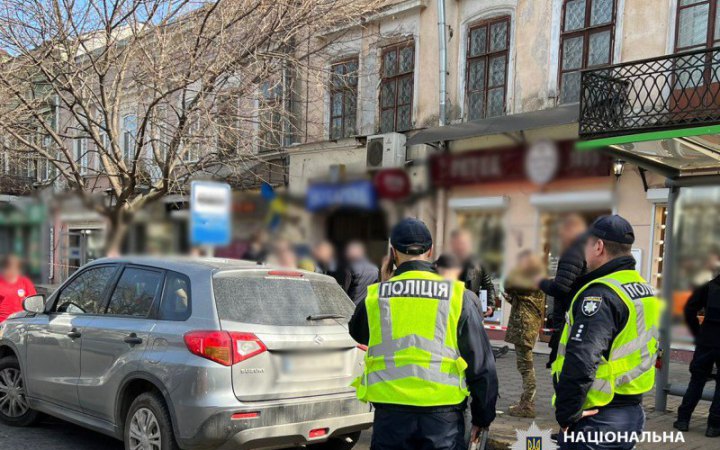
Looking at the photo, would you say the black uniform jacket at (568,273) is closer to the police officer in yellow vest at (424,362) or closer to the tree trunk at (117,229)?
the police officer in yellow vest at (424,362)

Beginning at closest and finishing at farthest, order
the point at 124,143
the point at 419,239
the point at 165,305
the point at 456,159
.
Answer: the point at 419,239 < the point at 165,305 < the point at 456,159 < the point at 124,143

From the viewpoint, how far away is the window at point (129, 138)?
12258 millimetres

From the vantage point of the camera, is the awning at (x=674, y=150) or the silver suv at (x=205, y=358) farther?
the awning at (x=674, y=150)

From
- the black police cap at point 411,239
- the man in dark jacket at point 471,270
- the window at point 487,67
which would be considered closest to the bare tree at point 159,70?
the window at point 487,67

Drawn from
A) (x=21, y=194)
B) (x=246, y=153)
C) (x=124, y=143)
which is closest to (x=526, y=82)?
(x=246, y=153)

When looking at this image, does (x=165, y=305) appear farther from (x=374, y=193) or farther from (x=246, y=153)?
(x=374, y=193)

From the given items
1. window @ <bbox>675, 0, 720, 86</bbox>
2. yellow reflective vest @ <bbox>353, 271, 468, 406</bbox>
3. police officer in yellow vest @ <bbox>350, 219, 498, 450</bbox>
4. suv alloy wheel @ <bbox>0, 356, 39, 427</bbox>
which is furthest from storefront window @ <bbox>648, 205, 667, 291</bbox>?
suv alloy wheel @ <bbox>0, 356, 39, 427</bbox>

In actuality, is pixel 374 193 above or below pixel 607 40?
below

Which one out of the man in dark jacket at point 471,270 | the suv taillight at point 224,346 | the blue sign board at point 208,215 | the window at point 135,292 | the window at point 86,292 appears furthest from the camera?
the blue sign board at point 208,215

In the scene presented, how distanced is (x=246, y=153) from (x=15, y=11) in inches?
174

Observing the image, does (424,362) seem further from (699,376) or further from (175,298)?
(699,376)

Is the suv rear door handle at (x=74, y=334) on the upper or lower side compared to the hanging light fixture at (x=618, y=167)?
lower

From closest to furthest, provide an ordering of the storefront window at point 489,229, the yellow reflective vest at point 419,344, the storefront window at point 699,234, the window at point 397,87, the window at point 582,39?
the yellow reflective vest at point 419,344 < the storefront window at point 699,234 < the storefront window at point 489,229 < the window at point 582,39 < the window at point 397,87

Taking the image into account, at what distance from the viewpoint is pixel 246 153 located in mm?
12375
